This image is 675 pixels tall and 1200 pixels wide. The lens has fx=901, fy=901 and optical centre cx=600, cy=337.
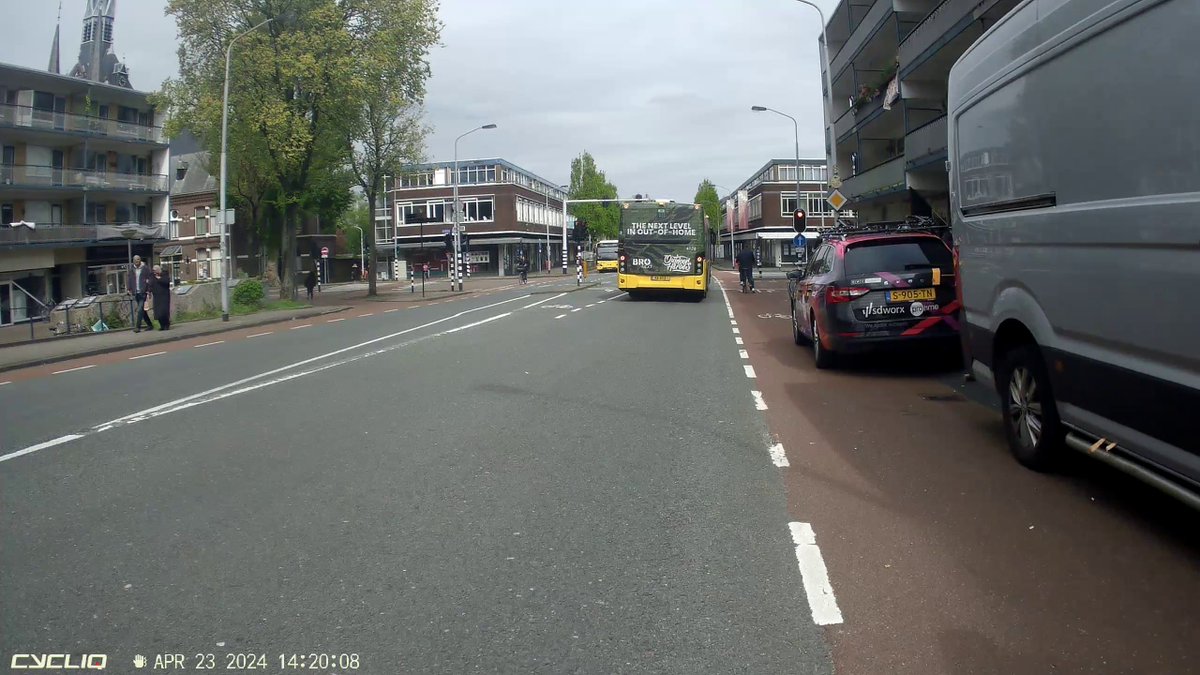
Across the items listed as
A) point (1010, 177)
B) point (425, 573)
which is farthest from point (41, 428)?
point (1010, 177)

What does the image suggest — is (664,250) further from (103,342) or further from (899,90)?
(103,342)

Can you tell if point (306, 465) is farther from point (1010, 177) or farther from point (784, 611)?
point (1010, 177)

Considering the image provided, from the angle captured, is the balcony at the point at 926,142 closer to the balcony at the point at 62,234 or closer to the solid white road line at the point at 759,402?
the solid white road line at the point at 759,402

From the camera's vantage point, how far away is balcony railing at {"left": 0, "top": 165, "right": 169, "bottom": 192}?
129ft

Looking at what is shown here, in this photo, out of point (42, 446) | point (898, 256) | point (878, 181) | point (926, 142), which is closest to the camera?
point (42, 446)

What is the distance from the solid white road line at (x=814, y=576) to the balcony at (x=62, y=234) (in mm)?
36618

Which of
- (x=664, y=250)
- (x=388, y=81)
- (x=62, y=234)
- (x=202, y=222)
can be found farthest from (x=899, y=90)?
(x=202, y=222)

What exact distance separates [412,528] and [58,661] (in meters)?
1.95

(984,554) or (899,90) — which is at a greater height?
(899,90)

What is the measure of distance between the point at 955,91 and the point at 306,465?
6.09m

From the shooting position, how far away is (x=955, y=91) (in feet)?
25.0

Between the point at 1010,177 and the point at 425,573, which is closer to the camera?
the point at 425,573

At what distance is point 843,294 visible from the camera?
10.8m

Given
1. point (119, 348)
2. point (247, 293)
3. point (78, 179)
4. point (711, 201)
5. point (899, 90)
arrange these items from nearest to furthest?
point (119, 348), point (899, 90), point (247, 293), point (78, 179), point (711, 201)
